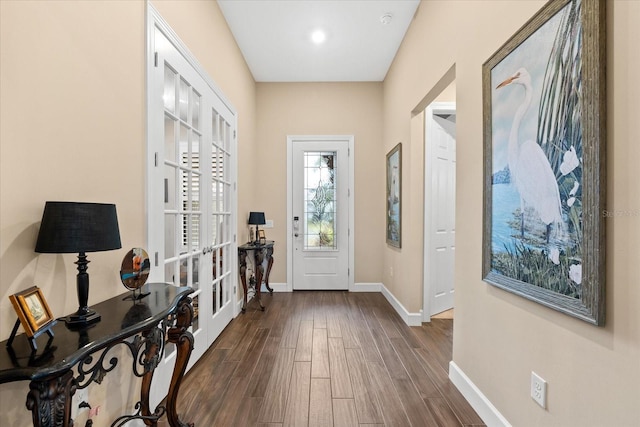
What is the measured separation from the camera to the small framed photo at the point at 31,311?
901 mm

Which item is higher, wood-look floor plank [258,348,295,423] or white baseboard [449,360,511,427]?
white baseboard [449,360,511,427]

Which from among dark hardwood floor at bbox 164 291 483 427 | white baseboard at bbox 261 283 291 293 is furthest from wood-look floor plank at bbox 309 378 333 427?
white baseboard at bbox 261 283 291 293

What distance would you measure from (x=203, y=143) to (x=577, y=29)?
8.17 ft

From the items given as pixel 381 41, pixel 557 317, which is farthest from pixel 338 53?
pixel 557 317

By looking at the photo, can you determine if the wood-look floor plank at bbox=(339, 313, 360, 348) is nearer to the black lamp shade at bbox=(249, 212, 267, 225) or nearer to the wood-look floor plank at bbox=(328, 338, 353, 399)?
the wood-look floor plank at bbox=(328, 338, 353, 399)

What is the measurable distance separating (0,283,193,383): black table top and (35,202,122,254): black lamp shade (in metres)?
0.29

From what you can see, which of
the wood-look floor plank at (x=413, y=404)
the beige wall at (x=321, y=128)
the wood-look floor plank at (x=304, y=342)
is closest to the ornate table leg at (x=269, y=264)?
the beige wall at (x=321, y=128)

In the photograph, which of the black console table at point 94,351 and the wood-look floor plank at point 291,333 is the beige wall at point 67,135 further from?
the wood-look floor plank at point 291,333

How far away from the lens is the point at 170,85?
2.15 m

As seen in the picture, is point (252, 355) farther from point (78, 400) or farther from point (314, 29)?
point (314, 29)

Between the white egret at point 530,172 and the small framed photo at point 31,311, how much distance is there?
1.88 meters

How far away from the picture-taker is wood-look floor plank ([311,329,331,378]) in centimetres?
234

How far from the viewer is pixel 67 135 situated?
1267 mm

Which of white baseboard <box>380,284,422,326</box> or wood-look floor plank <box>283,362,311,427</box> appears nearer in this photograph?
wood-look floor plank <box>283,362,311,427</box>
